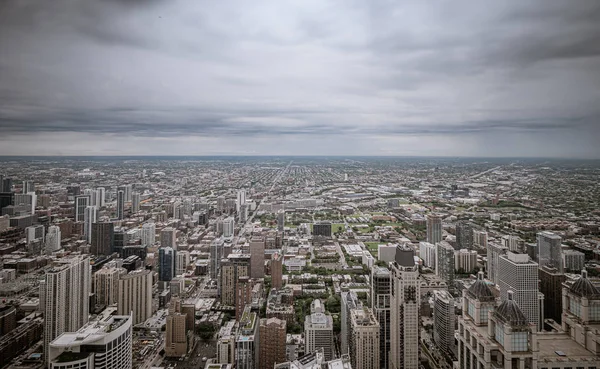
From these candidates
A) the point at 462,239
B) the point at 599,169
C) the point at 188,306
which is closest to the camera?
the point at 599,169

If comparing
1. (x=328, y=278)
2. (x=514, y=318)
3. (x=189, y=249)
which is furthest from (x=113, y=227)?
(x=514, y=318)

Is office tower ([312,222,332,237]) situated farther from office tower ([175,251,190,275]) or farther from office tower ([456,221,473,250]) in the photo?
office tower ([456,221,473,250])

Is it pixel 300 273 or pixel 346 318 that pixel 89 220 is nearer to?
pixel 300 273

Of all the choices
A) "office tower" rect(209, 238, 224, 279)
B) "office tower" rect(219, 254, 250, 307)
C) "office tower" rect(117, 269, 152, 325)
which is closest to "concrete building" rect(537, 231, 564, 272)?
"office tower" rect(219, 254, 250, 307)

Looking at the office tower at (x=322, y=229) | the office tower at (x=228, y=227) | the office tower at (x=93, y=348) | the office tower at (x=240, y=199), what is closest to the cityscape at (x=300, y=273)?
the office tower at (x=93, y=348)

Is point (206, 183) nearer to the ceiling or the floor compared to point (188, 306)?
nearer to the ceiling

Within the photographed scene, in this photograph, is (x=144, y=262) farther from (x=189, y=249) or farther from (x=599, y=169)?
(x=599, y=169)
